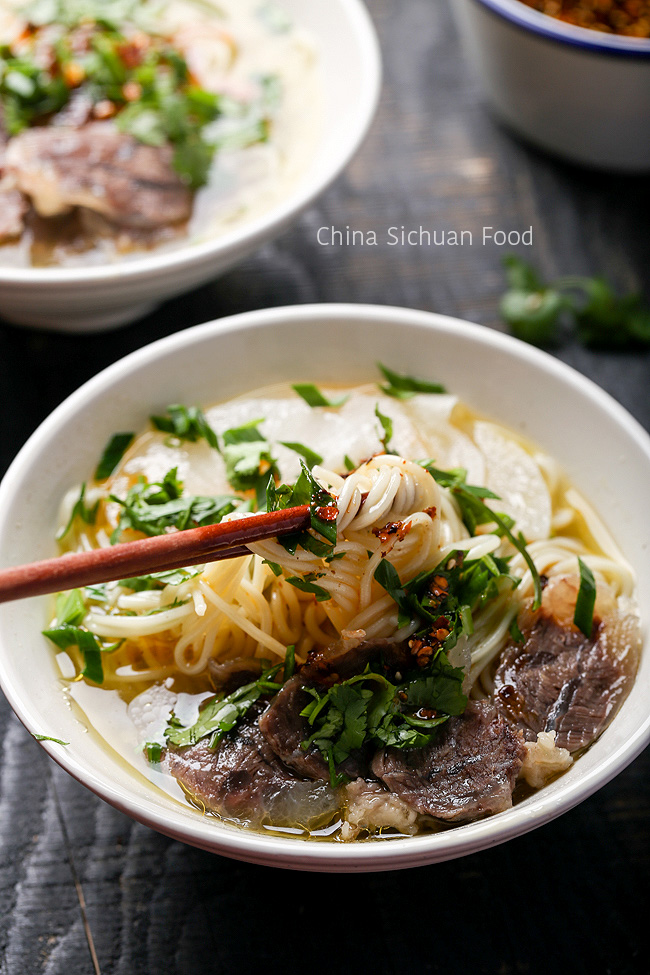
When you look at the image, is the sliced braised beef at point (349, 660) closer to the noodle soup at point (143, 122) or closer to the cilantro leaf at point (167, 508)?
the cilantro leaf at point (167, 508)

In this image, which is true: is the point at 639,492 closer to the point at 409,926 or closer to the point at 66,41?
the point at 409,926

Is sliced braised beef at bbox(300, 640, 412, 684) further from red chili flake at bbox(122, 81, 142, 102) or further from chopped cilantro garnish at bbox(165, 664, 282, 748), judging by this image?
red chili flake at bbox(122, 81, 142, 102)

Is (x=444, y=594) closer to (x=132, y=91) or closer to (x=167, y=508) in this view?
(x=167, y=508)

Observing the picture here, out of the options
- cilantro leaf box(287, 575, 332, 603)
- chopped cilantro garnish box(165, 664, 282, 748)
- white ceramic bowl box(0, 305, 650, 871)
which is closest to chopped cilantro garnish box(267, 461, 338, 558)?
cilantro leaf box(287, 575, 332, 603)

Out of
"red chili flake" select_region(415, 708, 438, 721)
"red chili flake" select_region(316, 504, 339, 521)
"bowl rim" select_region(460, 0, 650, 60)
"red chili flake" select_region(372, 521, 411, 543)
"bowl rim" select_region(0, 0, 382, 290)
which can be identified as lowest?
"red chili flake" select_region(415, 708, 438, 721)

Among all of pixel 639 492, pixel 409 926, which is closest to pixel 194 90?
pixel 639 492

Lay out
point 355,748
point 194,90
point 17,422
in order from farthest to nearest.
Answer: point 194,90 → point 17,422 → point 355,748
